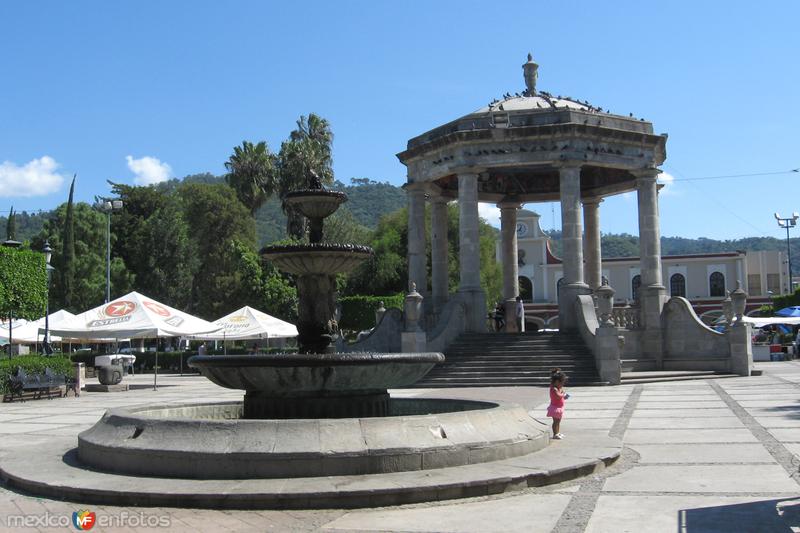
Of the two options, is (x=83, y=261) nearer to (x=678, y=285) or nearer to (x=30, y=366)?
(x=30, y=366)

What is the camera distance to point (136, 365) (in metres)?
47.0

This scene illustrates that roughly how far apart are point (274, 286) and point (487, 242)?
17235mm

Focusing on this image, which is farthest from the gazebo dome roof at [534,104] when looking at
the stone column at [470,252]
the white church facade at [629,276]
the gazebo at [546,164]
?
the white church facade at [629,276]

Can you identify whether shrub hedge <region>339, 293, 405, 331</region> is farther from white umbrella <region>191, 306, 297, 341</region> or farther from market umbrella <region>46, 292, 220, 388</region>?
market umbrella <region>46, 292, 220, 388</region>

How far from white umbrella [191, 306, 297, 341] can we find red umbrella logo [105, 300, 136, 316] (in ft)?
10.9

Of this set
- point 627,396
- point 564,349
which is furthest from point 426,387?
point 627,396

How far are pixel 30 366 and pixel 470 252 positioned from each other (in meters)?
14.1

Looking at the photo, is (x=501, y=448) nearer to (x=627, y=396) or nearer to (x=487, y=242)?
(x=627, y=396)

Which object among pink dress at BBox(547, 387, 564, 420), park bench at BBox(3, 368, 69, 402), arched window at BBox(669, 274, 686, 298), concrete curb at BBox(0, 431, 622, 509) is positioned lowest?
park bench at BBox(3, 368, 69, 402)

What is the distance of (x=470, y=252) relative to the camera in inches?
1088

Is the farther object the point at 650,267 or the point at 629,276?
the point at 629,276

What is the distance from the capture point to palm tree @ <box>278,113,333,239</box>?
178ft

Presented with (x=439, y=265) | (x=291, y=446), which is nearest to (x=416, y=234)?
(x=439, y=265)

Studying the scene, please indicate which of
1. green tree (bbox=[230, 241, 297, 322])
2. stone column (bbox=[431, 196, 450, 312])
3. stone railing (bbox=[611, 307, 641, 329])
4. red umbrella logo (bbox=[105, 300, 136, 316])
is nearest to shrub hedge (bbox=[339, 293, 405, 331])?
green tree (bbox=[230, 241, 297, 322])
